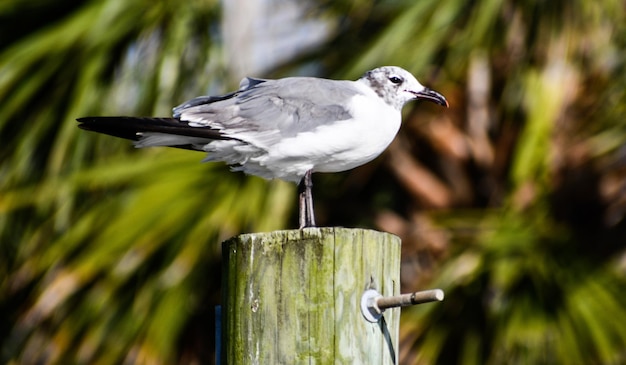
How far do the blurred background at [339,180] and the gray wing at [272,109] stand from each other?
912 millimetres

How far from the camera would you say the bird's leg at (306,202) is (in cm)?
231

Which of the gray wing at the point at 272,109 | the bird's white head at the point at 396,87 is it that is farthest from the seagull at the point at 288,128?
the bird's white head at the point at 396,87

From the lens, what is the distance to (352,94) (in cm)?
230

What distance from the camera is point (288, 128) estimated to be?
2.23 metres

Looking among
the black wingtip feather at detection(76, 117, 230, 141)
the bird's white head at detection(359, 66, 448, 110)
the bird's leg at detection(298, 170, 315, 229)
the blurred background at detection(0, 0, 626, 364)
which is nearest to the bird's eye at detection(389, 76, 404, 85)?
the bird's white head at detection(359, 66, 448, 110)

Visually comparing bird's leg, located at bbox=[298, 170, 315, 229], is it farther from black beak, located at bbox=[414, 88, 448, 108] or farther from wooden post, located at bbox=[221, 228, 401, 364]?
wooden post, located at bbox=[221, 228, 401, 364]

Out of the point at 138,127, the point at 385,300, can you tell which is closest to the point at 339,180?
the point at 138,127

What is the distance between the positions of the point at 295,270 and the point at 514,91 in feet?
6.38

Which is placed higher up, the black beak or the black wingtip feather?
the black beak

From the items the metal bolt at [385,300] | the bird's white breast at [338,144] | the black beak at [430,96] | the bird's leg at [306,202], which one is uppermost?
the black beak at [430,96]

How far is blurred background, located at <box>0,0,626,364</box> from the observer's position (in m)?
3.08

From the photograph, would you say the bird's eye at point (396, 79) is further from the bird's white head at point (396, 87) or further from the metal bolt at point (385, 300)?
the metal bolt at point (385, 300)

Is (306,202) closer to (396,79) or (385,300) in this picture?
(396,79)

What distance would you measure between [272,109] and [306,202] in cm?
22
